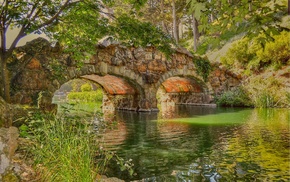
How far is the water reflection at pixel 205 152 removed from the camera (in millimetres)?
4570

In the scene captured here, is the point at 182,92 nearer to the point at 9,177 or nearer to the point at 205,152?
the point at 205,152

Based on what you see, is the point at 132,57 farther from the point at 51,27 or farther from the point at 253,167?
the point at 253,167

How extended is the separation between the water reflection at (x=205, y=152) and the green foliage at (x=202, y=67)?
849cm

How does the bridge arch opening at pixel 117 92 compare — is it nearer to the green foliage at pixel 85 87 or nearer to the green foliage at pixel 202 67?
the green foliage at pixel 202 67

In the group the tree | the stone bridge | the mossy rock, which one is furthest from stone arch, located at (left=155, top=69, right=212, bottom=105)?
the mossy rock

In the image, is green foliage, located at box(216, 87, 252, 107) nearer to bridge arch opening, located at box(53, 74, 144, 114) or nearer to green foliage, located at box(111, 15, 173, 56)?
bridge arch opening, located at box(53, 74, 144, 114)

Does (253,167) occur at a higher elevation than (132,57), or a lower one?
lower

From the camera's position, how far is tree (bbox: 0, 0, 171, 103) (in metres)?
6.66

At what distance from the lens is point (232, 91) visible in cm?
1914

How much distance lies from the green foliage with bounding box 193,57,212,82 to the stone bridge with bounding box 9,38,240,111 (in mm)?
242

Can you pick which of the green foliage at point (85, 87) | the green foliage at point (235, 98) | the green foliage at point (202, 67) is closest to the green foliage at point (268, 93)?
the green foliage at point (235, 98)

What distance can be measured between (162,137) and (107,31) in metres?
3.27

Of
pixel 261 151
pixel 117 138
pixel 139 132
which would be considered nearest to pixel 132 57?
pixel 139 132

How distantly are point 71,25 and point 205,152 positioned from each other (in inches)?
182
